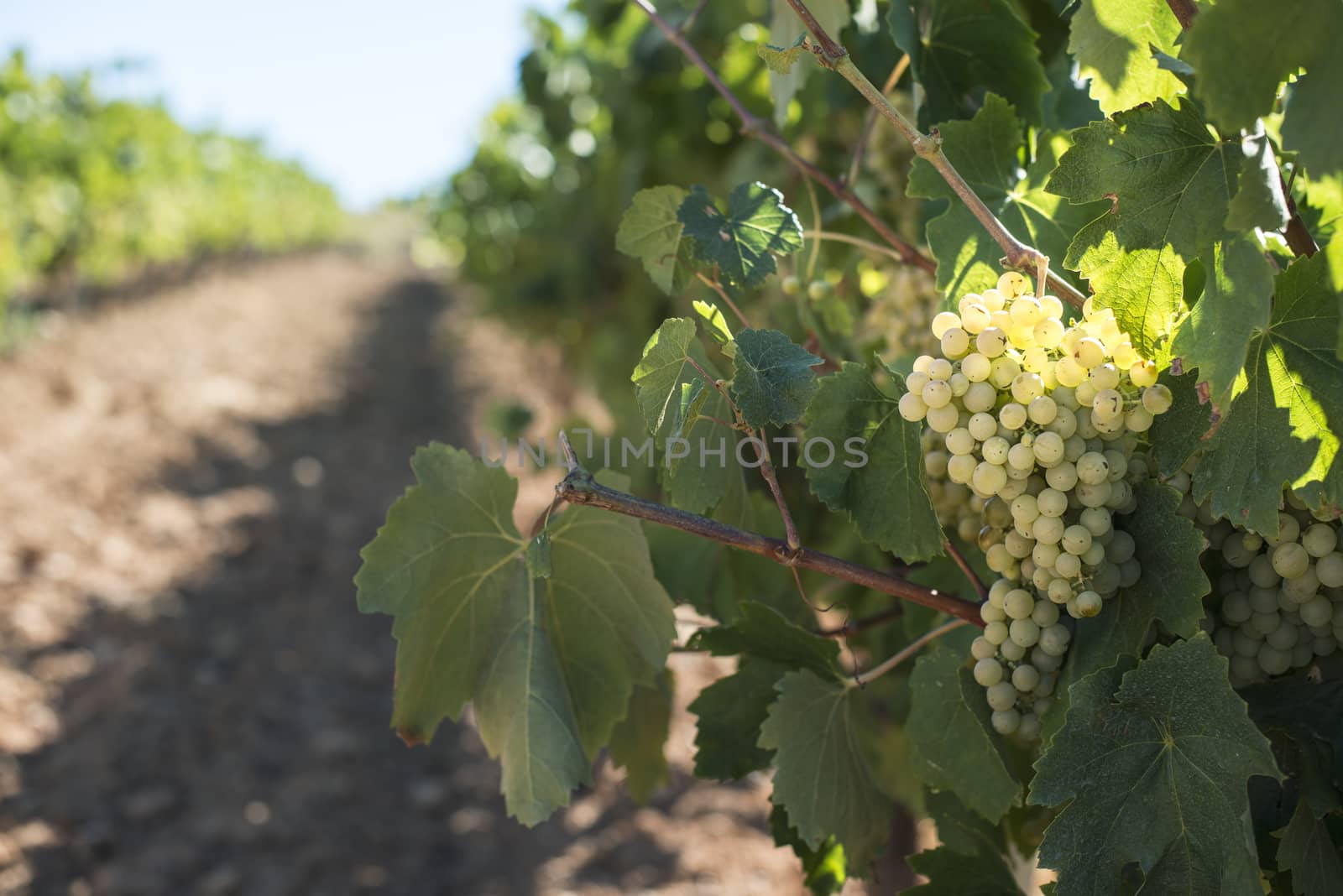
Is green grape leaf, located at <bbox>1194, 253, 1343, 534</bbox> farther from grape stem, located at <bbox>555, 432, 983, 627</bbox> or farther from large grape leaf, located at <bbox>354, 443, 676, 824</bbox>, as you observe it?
large grape leaf, located at <bbox>354, 443, 676, 824</bbox>

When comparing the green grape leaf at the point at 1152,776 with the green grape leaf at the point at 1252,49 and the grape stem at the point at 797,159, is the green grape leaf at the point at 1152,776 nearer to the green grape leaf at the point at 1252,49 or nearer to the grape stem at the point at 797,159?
the green grape leaf at the point at 1252,49

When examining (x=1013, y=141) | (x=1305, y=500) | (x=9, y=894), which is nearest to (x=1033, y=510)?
(x=1305, y=500)

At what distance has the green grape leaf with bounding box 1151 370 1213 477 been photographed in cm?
83

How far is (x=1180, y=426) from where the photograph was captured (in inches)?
33.3

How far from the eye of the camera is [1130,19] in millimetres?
861

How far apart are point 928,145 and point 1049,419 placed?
0.25 m

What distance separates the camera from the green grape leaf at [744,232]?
1078mm

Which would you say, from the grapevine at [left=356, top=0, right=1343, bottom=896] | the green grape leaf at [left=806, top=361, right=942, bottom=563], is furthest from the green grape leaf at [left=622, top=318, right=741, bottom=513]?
the green grape leaf at [left=806, top=361, right=942, bottom=563]

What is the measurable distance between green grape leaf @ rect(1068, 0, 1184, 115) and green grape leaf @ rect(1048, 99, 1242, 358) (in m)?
0.04

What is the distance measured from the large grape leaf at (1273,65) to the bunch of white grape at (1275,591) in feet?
0.98

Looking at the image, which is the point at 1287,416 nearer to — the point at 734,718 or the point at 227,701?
the point at 734,718

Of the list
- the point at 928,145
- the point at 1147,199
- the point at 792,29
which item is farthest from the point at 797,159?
the point at 1147,199

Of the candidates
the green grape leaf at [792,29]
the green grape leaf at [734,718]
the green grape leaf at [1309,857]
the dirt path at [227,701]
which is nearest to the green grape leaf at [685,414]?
the green grape leaf at [734,718]

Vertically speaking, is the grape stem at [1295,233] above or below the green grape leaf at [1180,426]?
above
